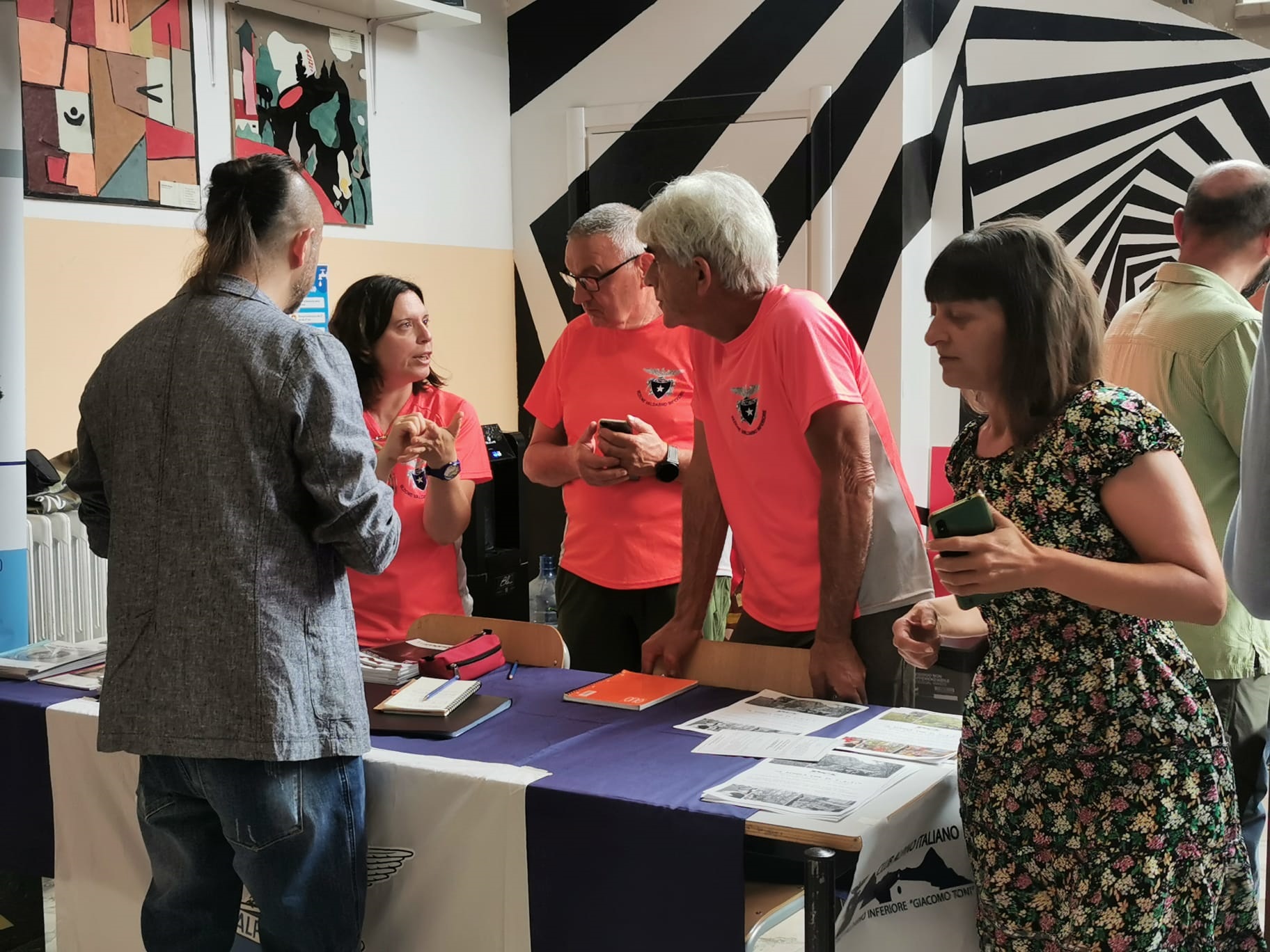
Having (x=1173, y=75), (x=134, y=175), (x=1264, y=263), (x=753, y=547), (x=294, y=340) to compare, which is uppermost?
(x=1173, y=75)

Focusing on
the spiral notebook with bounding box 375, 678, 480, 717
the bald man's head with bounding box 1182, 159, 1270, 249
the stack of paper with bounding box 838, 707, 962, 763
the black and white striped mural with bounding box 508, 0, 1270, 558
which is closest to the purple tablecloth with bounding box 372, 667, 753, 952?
the spiral notebook with bounding box 375, 678, 480, 717

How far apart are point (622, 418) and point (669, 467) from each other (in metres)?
0.22

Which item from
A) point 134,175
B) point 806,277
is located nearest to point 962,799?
point 134,175

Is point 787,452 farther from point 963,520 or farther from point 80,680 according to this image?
point 80,680

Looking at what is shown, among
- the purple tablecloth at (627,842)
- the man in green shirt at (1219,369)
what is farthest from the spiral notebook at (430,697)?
the man in green shirt at (1219,369)

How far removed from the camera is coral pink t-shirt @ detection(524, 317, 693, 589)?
2.99 m

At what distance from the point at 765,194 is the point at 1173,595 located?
3694mm

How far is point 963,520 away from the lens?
1.53 meters

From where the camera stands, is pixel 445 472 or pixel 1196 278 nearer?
pixel 1196 278

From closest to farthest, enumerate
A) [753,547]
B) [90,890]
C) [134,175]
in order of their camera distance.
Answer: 1. [90,890]
2. [753,547]
3. [134,175]

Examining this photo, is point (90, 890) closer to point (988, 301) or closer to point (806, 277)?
point (988, 301)

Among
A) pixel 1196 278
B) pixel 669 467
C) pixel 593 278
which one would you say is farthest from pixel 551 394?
pixel 1196 278

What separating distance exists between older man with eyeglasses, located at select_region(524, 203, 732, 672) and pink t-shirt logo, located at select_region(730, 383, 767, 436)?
1.66ft

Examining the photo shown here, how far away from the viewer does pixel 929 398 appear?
5.00 meters
